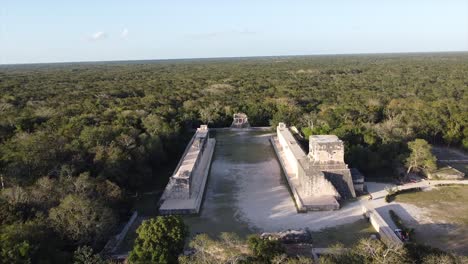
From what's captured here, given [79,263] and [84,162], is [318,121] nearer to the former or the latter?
[84,162]

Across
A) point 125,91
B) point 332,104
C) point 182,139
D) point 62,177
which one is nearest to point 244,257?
point 62,177

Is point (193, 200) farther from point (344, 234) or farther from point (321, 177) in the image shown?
point (344, 234)

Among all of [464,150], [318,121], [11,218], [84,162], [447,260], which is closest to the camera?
[447,260]

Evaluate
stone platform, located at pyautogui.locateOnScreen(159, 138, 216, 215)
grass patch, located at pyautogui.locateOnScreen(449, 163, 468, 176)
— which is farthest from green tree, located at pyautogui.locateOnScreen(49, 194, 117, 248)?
grass patch, located at pyautogui.locateOnScreen(449, 163, 468, 176)

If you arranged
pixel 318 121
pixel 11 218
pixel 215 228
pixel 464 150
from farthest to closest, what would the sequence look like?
pixel 318 121, pixel 464 150, pixel 215 228, pixel 11 218

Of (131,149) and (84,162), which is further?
(131,149)

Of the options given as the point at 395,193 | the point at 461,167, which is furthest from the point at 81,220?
the point at 461,167

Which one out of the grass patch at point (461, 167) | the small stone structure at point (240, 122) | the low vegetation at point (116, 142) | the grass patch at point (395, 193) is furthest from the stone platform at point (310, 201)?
the small stone structure at point (240, 122)

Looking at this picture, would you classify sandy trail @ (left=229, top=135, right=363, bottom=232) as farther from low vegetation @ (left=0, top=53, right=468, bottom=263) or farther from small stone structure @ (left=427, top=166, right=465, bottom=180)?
small stone structure @ (left=427, top=166, right=465, bottom=180)
